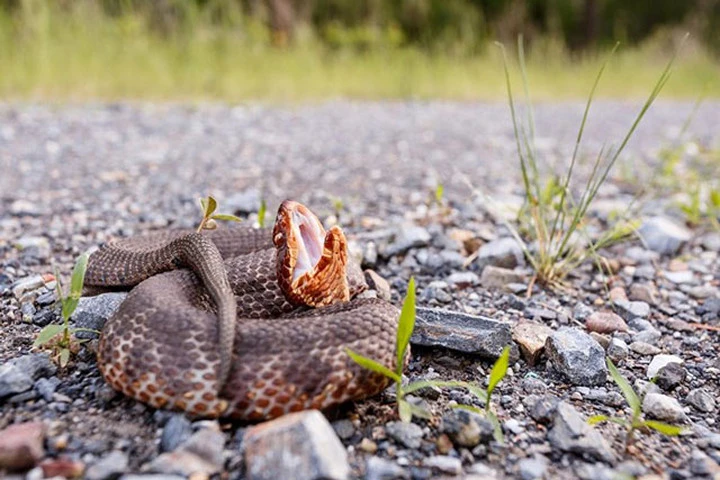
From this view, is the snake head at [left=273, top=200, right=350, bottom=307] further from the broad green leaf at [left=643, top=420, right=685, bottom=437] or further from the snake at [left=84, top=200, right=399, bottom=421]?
the broad green leaf at [left=643, top=420, right=685, bottom=437]

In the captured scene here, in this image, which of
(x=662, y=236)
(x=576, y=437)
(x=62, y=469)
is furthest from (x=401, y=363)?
(x=662, y=236)

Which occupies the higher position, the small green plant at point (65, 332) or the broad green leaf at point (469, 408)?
the small green plant at point (65, 332)

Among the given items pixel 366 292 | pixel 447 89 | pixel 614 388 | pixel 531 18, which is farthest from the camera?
pixel 531 18

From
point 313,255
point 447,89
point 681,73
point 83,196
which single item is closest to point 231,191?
point 83,196

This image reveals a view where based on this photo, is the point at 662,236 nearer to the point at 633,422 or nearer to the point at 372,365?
the point at 633,422

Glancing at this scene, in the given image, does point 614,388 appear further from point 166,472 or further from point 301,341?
point 166,472

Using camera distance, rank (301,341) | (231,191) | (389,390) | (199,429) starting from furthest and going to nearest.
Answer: (231,191) < (389,390) < (301,341) < (199,429)

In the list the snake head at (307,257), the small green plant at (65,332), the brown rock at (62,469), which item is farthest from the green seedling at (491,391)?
the small green plant at (65,332)

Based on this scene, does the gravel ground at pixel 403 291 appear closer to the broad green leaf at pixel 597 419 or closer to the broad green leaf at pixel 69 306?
the broad green leaf at pixel 597 419
